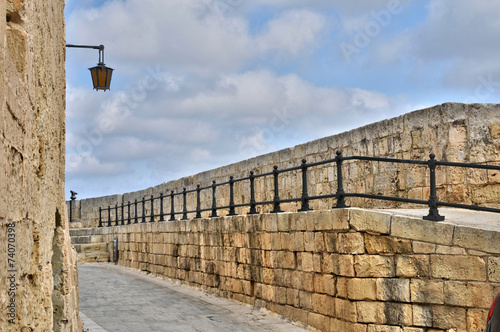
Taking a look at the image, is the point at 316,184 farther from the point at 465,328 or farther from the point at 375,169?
the point at 465,328

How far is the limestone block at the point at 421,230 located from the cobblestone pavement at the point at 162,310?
7.41 feet

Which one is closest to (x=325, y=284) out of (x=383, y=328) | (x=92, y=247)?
(x=383, y=328)

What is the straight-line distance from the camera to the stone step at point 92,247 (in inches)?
846

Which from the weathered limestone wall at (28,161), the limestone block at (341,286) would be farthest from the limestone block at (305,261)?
the weathered limestone wall at (28,161)

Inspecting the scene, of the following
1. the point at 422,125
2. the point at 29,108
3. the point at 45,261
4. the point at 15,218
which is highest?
the point at 422,125

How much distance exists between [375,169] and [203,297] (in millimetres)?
A: 3953

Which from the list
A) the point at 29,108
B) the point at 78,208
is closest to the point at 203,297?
the point at 29,108

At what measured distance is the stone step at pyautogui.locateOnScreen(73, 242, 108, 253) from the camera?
21484 millimetres

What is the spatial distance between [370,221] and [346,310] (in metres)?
1.09

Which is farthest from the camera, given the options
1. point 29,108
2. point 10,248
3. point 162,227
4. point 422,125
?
point 162,227

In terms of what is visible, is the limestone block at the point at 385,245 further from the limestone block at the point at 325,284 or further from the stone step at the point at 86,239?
the stone step at the point at 86,239

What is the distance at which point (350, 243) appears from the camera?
7371mm

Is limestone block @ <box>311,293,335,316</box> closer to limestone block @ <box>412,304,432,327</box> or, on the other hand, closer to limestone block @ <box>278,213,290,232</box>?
limestone block @ <box>278,213,290,232</box>

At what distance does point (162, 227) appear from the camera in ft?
51.1
